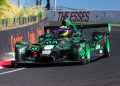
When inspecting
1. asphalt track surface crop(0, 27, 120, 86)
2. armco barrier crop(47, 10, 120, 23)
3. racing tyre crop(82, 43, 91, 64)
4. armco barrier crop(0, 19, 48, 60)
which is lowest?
asphalt track surface crop(0, 27, 120, 86)

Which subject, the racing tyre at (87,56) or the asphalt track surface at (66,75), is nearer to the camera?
the asphalt track surface at (66,75)

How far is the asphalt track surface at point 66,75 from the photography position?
10992 millimetres

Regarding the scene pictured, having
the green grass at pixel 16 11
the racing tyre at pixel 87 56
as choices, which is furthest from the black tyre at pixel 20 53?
the green grass at pixel 16 11

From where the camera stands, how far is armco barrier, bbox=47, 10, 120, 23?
149 ft

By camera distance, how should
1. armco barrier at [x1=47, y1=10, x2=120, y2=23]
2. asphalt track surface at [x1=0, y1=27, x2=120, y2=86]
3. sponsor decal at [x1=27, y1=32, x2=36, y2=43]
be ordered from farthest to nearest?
1. armco barrier at [x1=47, y1=10, x2=120, y2=23]
2. sponsor decal at [x1=27, y1=32, x2=36, y2=43]
3. asphalt track surface at [x1=0, y1=27, x2=120, y2=86]

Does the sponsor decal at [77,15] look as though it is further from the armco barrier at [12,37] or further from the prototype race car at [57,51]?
the prototype race car at [57,51]

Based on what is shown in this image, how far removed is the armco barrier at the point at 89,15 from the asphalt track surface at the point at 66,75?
3016 cm

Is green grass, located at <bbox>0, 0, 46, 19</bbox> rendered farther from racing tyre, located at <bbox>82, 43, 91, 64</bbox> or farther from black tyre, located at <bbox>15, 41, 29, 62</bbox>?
racing tyre, located at <bbox>82, 43, 91, 64</bbox>

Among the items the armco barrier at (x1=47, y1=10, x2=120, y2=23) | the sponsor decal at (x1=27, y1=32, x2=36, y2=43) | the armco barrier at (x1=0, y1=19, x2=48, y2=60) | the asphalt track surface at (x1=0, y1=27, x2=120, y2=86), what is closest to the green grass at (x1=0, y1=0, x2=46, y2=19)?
the sponsor decal at (x1=27, y1=32, x2=36, y2=43)

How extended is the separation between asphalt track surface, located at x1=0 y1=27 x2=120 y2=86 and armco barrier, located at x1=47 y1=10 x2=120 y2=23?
3016cm

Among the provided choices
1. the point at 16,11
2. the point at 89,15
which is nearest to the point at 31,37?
the point at 16,11

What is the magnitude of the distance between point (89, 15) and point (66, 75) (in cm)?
3483

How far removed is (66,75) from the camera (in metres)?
12.4

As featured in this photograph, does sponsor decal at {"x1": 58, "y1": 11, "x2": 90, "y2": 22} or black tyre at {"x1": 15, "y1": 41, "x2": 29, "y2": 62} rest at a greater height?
sponsor decal at {"x1": 58, "y1": 11, "x2": 90, "y2": 22}
